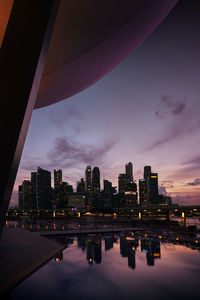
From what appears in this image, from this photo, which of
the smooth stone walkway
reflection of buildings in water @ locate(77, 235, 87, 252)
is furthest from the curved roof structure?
reflection of buildings in water @ locate(77, 235, 87, 252)

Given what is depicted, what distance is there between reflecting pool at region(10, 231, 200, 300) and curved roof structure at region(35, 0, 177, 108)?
7323mm

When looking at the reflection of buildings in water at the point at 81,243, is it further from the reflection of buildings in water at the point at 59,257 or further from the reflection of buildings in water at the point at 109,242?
the reflection of buildings in water at the point at 59,257

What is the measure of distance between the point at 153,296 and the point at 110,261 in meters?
4.29

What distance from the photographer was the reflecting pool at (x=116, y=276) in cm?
669

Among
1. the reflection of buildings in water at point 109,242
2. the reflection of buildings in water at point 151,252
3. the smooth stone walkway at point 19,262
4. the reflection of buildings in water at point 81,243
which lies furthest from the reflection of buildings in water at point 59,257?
the reflection of buildings in water at point 151,252

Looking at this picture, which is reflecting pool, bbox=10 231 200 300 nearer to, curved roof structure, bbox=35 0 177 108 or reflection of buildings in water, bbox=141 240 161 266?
reflection of buildings in water, bbox=141 240 161 266

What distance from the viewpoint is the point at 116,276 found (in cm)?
829

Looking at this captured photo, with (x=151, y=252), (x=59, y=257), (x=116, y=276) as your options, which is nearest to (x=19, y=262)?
(x=59, y=257)

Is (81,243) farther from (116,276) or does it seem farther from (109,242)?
(116,276)

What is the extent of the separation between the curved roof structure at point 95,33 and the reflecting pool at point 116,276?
7.32 metres

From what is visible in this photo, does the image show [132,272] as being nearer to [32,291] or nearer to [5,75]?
[32,291]

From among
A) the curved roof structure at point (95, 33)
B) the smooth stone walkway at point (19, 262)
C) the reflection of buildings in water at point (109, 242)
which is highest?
the curved roof structure at point (95, 33)

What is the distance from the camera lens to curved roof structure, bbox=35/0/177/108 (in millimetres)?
6559

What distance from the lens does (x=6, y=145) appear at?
477cm
